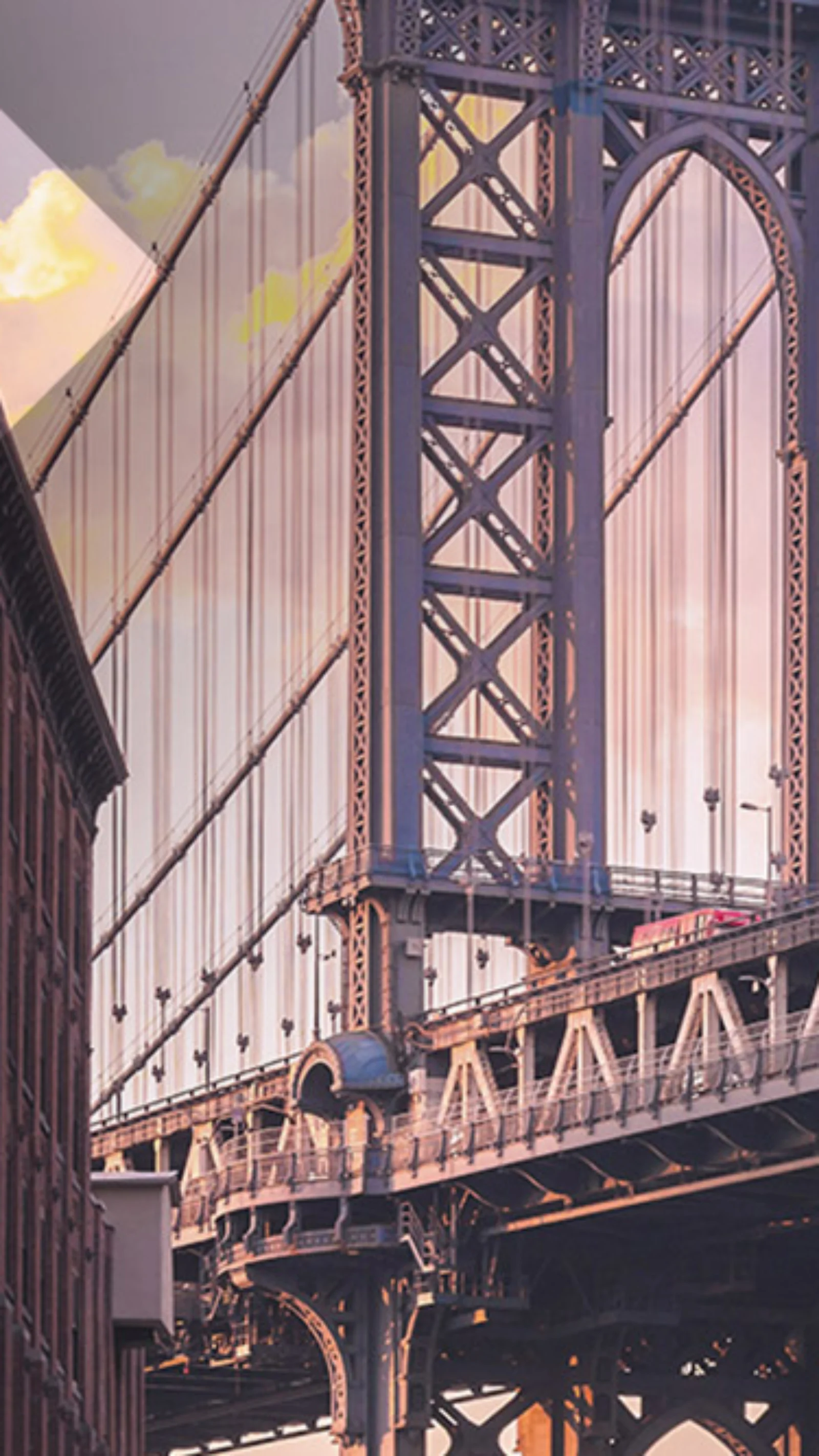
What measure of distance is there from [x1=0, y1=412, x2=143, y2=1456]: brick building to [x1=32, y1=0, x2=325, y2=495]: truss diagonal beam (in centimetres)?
5655

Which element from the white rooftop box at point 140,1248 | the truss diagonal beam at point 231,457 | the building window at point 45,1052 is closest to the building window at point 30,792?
the building window at point 45,1052

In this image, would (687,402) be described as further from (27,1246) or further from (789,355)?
(27,1246)

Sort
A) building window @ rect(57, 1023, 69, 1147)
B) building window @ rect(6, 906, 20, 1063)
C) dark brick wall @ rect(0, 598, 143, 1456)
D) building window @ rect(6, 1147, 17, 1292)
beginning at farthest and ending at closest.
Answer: building window @ rect(57, 1023, 69, 1147) → building window @ rect(6, 906, 20, 1063) → dark brick wall @ rect(0, 598, 143, 1456) → building window @ rect(6, 1147, 17, 1292)

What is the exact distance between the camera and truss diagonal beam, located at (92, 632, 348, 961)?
463 ft

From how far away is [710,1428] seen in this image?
430ft

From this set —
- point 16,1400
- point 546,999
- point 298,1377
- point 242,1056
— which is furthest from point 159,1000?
point 16,1400

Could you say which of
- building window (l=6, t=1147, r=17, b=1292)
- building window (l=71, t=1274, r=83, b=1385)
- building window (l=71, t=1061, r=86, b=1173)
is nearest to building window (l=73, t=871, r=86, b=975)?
building window (l=71, t=1061, r=86, b=1173)

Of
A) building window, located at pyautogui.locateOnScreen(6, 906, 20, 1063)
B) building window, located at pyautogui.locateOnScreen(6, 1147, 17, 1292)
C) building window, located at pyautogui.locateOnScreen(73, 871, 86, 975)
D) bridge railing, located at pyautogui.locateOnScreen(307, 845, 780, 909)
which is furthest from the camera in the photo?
bridge railing, located at pyautogui.locateOnScreen(307, 845, 780, 909)

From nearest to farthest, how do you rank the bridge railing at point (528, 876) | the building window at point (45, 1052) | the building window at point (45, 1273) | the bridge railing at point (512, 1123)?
the building window at point (45, 1273), the building window at point (45, 1052), the bridge railing at point (512, 1123), the bridge railing at point (528, 876)

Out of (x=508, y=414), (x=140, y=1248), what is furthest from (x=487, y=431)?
(x=140, y=1248)

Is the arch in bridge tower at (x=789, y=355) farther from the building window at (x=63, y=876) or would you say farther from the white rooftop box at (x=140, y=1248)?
the building window at (x=63, y=876)

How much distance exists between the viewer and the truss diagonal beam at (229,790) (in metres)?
141

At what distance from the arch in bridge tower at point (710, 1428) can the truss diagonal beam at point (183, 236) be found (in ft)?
111

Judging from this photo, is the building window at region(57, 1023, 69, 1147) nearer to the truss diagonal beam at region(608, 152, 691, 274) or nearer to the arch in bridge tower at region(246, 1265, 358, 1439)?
the arch in bridge tower at region(246, 1265, 358, 1439)
